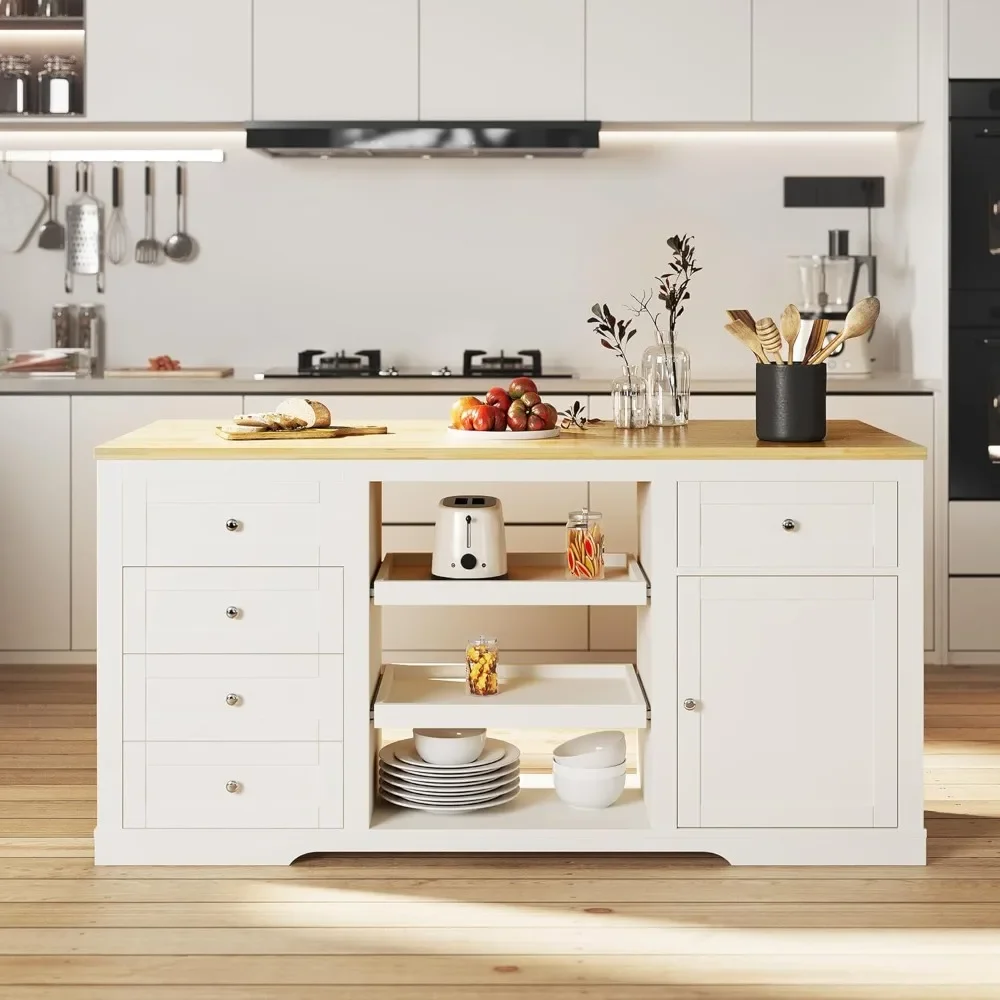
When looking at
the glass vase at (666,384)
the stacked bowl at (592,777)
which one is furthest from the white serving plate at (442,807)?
the glass vase at (666,384)

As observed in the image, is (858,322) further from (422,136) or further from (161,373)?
(161,373)

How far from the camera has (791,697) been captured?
2.81 metres

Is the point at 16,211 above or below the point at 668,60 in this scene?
below

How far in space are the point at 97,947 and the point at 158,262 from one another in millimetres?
3137

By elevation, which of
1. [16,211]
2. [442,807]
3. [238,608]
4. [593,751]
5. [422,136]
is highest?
[422,136]

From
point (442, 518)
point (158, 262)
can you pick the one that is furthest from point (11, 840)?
point (158, 262)

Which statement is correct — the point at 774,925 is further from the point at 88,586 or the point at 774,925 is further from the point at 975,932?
the point at 88,586

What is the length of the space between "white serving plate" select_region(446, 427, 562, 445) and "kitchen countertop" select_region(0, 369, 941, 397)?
156 centimetres

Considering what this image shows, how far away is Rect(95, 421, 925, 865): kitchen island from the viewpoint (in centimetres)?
279

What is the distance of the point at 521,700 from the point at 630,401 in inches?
27.0

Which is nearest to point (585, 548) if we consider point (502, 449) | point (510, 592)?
point (510, 592)

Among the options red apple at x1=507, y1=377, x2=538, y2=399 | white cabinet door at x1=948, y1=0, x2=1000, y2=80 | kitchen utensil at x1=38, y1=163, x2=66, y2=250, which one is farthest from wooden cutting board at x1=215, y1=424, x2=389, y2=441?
white cabinet door at x1=948, y1=0, x2=1000, y2=80

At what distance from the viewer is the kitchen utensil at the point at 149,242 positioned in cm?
507

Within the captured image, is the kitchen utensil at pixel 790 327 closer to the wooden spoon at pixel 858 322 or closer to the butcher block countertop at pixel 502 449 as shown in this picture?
the wooden spoon at pixel 858 322
